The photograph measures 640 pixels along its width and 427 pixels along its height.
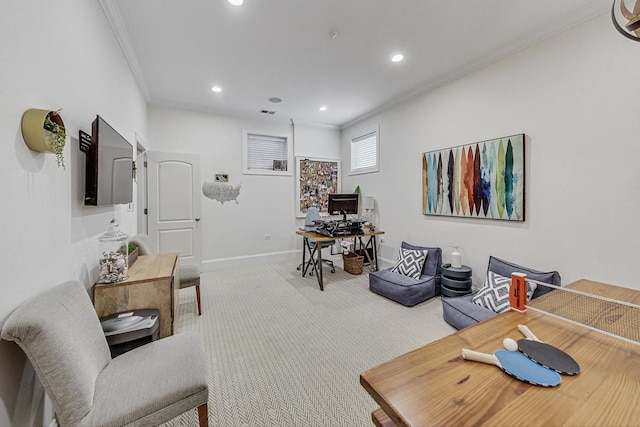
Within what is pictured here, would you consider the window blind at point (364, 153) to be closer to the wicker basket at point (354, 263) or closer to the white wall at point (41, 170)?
the wicker basket at point (354, 263)

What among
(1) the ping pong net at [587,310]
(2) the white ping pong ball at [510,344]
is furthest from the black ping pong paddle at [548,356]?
(1) the ping pong net at [587,310]

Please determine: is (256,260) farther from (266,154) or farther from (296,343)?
(296,343)

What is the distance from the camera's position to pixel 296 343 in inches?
96.3

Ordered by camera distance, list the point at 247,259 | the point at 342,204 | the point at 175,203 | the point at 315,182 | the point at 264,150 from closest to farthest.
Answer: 1. the point at 175,203
2. the point at 342,204
3. the point at 247,259
4. the point at 264,150
5. the point at 315,182

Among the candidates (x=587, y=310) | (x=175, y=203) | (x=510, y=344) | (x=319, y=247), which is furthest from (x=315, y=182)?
(x=510, y=344)

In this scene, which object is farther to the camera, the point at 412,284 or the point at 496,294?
the point at 412,284

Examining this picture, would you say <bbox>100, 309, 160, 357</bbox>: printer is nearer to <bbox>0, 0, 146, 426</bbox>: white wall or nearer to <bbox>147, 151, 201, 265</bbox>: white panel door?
<bbox>0, 0, 146, 426</bbox>: white wall

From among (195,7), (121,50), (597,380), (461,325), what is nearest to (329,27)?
(195,7)

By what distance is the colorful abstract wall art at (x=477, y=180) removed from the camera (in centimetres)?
292

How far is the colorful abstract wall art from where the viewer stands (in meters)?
2.92

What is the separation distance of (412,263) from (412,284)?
0.45 metres

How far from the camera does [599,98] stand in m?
2.33

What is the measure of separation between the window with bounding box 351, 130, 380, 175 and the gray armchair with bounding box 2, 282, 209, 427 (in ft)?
14.6

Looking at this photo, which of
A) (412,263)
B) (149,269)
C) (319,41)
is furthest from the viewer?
(412,263)
